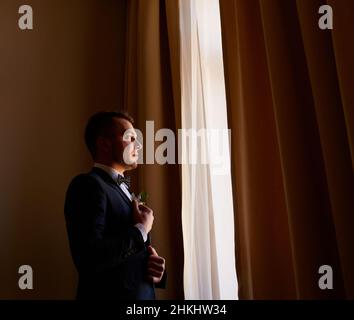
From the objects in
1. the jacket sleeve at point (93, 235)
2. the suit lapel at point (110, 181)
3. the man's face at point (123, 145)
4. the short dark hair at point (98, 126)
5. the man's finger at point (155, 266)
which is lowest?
the man's finger at point (155, 266)

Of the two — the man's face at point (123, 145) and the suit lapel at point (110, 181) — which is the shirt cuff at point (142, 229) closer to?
the suit lapel at point (110, 181)

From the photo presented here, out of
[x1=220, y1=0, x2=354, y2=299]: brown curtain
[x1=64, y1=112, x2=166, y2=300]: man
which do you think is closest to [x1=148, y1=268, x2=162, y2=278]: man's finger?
[x1=64, y1=112, x2=166, y2=300]: man

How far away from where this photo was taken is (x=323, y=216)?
0.84 meters

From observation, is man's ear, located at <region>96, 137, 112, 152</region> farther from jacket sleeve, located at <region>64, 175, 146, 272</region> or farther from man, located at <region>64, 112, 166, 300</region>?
jacket sleeve, located at <region>64, 175, 146, 272</region>

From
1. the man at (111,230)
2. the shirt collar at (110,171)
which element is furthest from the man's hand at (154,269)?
the shirt collar at (110,171)

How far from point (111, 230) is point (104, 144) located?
0.91 feet

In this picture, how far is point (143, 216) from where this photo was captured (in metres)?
0.95

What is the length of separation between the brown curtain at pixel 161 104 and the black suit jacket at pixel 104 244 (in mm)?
508

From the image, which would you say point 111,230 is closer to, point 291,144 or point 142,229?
point 142,229

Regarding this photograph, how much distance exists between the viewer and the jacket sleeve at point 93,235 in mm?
816

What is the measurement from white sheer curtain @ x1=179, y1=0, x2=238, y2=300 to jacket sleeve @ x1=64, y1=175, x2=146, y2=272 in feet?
1.34
